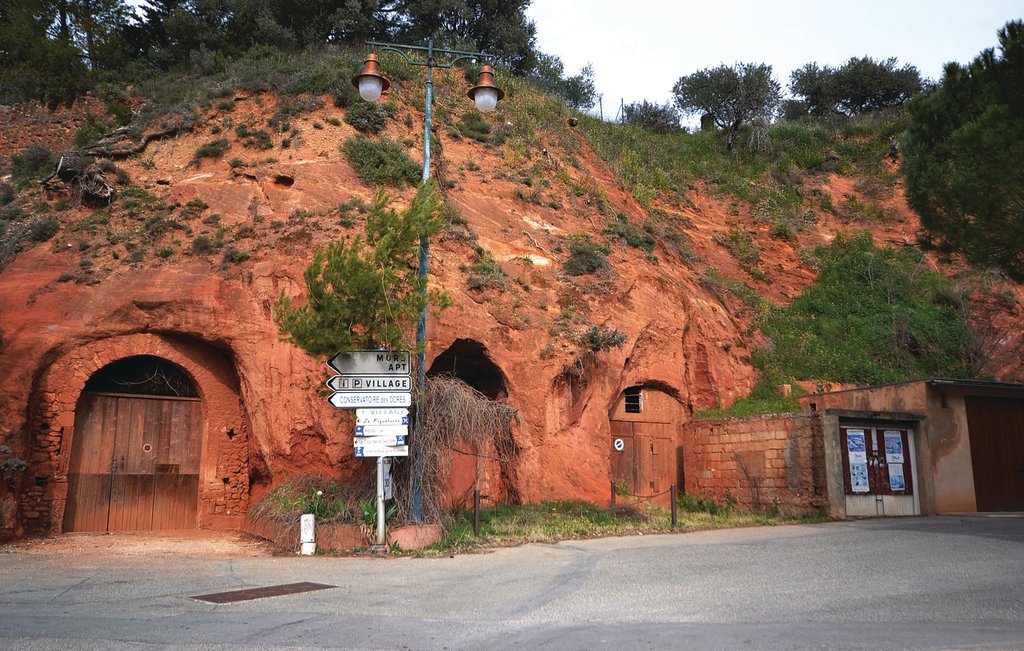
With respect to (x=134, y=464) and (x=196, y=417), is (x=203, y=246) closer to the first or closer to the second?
(x=196, y=417)

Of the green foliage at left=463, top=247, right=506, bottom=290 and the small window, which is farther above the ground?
the green foliage at left=463, top=247, right=506, bottom=290

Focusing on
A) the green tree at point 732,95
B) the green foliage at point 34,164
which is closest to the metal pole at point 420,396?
the green foliage at point 34,164

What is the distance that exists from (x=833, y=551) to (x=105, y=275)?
48.4 feet

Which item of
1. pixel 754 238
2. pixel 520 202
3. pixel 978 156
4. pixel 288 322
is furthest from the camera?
pixel 754 238

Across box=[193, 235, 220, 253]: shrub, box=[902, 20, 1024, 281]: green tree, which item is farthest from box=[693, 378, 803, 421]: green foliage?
box=[193, 235, 220, 253]: shrub

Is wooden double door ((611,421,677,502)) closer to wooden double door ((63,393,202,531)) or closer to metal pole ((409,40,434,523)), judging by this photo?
metal pole ((409,40,434,523))

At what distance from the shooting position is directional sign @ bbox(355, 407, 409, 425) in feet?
36.5

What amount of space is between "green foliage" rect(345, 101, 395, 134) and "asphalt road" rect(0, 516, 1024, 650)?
46.4ft

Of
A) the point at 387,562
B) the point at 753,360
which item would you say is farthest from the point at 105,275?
the point at 753,360

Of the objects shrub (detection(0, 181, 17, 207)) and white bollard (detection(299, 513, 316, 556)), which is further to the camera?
shrub (detection(0, 181, 17, 207))

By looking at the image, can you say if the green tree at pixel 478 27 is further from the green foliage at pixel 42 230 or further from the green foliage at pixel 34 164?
the green foliage at pixel 42 230

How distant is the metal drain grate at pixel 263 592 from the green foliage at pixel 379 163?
13140mm

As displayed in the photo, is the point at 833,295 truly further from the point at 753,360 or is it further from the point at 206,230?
the point at 206,230

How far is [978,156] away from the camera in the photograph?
13383mm
